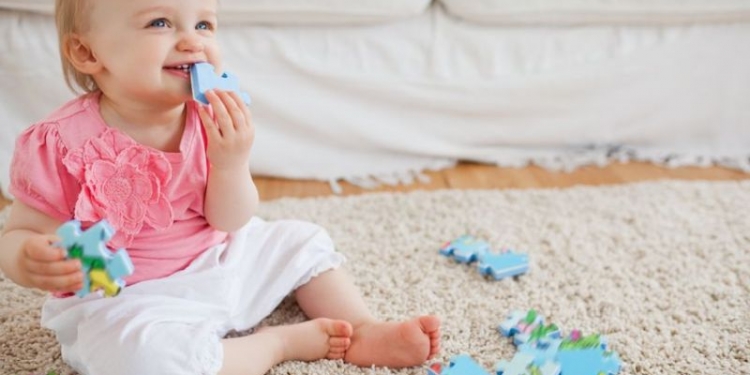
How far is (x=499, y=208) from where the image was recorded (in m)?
1.57

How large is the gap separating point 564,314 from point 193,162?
1.96ft

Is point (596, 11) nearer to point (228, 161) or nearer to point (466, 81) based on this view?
point (466, 81)

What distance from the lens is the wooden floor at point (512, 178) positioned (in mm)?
1678

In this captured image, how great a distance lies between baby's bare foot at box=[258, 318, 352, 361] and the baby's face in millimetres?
354

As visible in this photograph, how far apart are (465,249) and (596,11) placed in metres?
0.69

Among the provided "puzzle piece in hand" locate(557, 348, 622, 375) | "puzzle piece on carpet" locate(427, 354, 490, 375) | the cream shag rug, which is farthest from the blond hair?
"puzzle piece in hand" locate(557, 348, 622, 375)

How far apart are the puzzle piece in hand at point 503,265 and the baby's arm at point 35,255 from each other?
26.5 inches

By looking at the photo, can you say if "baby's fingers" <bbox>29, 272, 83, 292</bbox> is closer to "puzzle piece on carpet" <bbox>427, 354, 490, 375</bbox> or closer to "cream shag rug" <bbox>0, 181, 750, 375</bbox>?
"cream shag rug" <bbox>0, 181, 750, 375</bbox>

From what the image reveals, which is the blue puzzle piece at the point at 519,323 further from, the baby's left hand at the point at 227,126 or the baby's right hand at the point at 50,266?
the baby's right hand at the point at 50,266

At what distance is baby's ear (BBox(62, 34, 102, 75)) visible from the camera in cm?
97

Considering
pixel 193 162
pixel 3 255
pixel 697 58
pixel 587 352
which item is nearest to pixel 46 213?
pixel 3 255

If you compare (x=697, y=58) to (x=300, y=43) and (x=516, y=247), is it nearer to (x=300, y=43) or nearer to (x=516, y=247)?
(x=516, y=247)

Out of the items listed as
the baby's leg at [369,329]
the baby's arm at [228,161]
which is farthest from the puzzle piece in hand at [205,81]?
the baby's leg at [369,329]

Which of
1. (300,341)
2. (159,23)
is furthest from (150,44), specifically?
(300,341)
